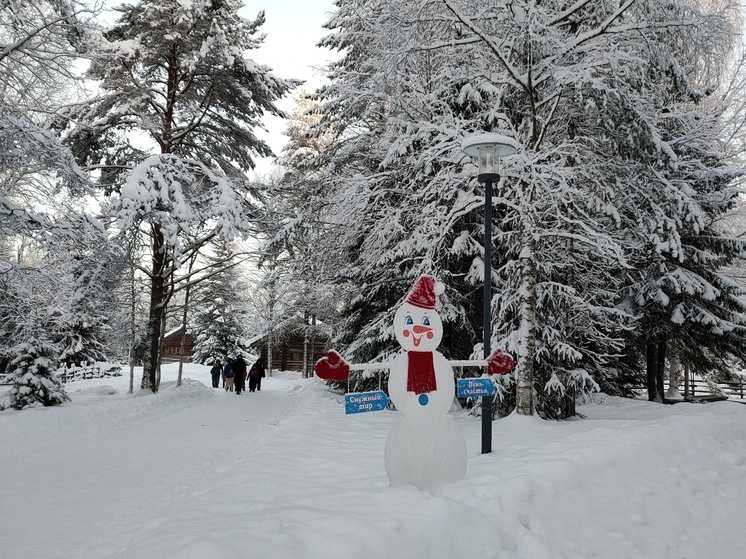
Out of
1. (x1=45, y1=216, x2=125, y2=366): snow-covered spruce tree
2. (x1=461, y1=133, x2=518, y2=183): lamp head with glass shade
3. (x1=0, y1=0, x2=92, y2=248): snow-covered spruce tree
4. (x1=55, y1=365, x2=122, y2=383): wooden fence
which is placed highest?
(x1=0, y1=0, x2=92, y2=248): snow-covered spruce tree

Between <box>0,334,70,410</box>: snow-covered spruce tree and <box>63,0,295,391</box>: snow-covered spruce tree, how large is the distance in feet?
11.2

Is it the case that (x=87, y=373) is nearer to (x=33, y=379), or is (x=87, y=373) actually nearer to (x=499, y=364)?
(x=33, y=379)

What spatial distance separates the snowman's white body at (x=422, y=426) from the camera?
468cm

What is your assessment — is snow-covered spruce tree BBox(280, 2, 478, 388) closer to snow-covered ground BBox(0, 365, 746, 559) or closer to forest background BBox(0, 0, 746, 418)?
forest background BBox(0, 0, 746, 418)

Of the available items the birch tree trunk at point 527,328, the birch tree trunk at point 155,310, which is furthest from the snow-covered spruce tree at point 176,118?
the birch tree trunk at point 527,328

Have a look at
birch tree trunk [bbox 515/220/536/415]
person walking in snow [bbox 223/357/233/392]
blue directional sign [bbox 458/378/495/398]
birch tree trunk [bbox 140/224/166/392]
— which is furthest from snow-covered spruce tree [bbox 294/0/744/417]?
person walking in snow [bbox 223/357/233/392]

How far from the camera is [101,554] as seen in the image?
436 cm

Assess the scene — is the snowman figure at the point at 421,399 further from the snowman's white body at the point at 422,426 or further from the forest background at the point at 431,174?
the forest background at the point at 431,174

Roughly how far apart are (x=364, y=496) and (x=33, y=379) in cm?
1197

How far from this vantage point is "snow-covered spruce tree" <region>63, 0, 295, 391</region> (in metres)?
13.6

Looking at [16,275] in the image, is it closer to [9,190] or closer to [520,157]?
[9,190]

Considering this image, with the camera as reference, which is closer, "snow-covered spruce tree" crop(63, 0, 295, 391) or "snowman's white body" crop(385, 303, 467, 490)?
"snowman's white body" crop(385, 303, 467, 490)

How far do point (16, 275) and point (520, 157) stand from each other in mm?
10173

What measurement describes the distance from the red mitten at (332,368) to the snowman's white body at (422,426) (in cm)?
50
